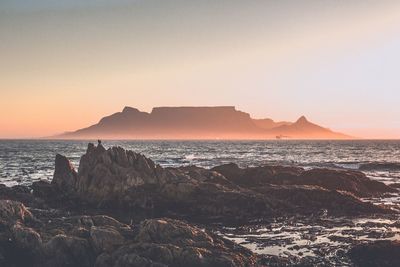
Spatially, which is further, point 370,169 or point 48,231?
point 370,169

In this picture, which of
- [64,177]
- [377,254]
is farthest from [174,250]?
[64,177]

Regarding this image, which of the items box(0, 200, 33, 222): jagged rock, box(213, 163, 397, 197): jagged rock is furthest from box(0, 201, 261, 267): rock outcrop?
box(213, 163, 397, 197): jagged rock

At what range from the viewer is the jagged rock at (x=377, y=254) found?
23453 mm

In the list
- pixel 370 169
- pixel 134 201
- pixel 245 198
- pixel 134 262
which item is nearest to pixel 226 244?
pixel 134 262

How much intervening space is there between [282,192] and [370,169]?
159ft

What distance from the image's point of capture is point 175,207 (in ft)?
131

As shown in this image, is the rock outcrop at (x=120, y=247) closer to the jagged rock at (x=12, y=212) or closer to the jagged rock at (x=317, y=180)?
the jagged rock at (x=12, y=212)

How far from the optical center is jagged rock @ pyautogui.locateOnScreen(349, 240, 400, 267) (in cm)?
2345

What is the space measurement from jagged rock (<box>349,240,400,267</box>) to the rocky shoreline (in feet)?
0.17

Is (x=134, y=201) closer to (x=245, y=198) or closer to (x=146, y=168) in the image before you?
(x=146, y=168)

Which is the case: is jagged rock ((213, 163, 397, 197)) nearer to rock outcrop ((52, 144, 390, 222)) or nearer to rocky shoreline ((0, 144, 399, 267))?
rock outcrop ((52, 144, 390, 222))

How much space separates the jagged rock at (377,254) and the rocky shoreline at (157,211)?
5cm

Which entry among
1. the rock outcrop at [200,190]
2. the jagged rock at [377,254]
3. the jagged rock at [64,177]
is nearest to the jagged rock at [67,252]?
the jagged rock at [377,254]

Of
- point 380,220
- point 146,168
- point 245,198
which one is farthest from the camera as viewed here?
point 146,168
